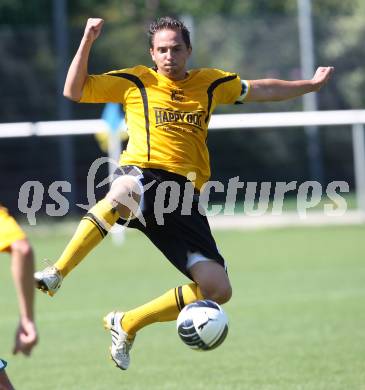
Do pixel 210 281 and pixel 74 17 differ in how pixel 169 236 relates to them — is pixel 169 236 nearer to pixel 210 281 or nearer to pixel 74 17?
pixel 210 281

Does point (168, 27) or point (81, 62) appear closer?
point (81, 62)

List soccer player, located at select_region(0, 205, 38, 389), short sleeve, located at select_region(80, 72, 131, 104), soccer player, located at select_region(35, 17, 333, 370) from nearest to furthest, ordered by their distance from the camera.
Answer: soccer player, located at select_region(0, 205, 38, 389)
soccer player, located at select_region(35, 17, 333, 370)
short sleeve, located at select_region(80, 72, 131, 104)

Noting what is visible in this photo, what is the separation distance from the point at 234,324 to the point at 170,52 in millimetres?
4271

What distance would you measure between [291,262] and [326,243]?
6.27ft

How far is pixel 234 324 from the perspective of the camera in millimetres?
9867

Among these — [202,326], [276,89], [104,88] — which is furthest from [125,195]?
[276,89]

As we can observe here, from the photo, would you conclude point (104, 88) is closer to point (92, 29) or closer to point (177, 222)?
point (92, 29)

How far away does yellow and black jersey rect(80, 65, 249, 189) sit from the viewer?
6164mm

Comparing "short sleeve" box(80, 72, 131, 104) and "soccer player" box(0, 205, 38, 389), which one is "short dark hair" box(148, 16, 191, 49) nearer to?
"short sleeve" box(80, 72, 131, 104)

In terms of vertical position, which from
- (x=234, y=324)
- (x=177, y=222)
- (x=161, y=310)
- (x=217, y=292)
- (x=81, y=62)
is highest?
Answer: (x=81, y=62)

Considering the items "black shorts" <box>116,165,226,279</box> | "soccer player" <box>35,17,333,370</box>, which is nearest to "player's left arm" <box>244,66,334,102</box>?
"soccer player" <box>35,17,333,370</box>

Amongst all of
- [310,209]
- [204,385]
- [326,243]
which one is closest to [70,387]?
[204,385]

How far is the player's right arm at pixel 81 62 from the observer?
19.0ft

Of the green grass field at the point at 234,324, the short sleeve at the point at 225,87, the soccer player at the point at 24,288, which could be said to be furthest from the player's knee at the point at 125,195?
the green grass field at the point at 234,324
